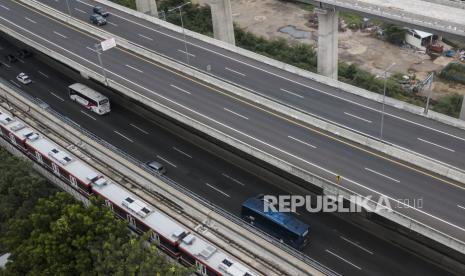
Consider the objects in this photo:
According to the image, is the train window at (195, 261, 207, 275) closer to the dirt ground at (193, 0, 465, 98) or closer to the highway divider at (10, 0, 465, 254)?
the highway divider at (10, 0, 465, 254)

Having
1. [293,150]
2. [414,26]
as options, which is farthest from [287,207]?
[414,26]

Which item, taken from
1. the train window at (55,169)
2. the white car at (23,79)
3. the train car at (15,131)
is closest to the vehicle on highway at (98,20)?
the white car at (23,79)

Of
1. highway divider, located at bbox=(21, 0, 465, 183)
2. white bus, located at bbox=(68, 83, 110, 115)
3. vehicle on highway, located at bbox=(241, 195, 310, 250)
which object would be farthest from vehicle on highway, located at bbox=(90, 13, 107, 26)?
vehicle on highway, located at bbox=(241, 195, 310, 250)

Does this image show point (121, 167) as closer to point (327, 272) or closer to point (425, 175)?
point (327, 272)

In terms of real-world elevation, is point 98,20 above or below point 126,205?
above

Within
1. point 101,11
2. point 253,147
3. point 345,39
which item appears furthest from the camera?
point 345,39

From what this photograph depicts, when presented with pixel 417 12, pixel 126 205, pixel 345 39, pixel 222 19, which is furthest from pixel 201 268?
pixel 345 39

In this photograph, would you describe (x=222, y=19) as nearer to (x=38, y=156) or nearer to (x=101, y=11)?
(x=101, y=11)
